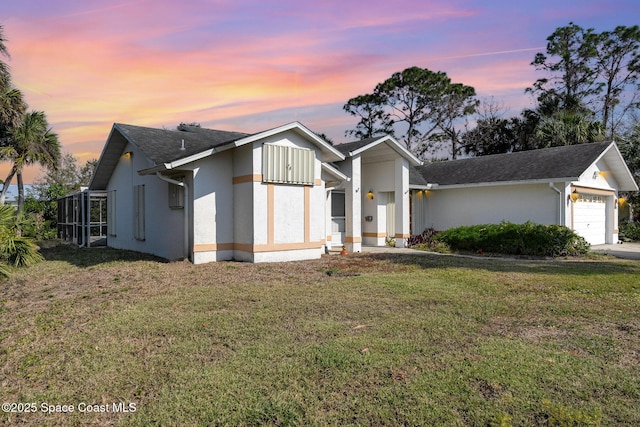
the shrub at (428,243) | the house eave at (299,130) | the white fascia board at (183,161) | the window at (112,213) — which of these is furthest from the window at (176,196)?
the shrub at (428,243)

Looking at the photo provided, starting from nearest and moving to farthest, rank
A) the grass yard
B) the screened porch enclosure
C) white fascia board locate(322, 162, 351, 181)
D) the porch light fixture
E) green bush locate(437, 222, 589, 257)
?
the grass yard → green bush locate(437, 222, 589, 257) → white fascia board locate(322, 162, 351, 181) → the porch light fixture → the screened porch enclosure

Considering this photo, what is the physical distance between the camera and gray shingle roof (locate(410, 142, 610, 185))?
16812mm

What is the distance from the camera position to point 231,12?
34.2 ft

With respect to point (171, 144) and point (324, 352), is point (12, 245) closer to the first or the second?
point (171, 144)

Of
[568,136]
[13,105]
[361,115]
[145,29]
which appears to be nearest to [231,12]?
[145,29]

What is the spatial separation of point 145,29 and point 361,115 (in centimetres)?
2946

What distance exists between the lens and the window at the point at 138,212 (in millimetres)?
15398

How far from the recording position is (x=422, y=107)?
36.8 meters

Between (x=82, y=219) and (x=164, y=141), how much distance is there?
261 inches

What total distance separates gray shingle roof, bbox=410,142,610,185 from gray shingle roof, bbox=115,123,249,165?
908 cm

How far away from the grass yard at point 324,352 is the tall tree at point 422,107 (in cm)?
2936

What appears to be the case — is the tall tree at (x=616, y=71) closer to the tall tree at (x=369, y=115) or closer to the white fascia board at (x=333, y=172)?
the tall tree at (x=369, y=115)

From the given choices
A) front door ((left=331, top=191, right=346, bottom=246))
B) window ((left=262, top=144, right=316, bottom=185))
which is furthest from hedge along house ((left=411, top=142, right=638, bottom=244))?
window ((left=262, top=144, right=316, bottom=185))

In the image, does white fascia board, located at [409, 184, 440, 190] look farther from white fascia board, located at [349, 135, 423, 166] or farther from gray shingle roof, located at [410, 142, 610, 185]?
white fascia board, located at [349, 135, 423, 166]
